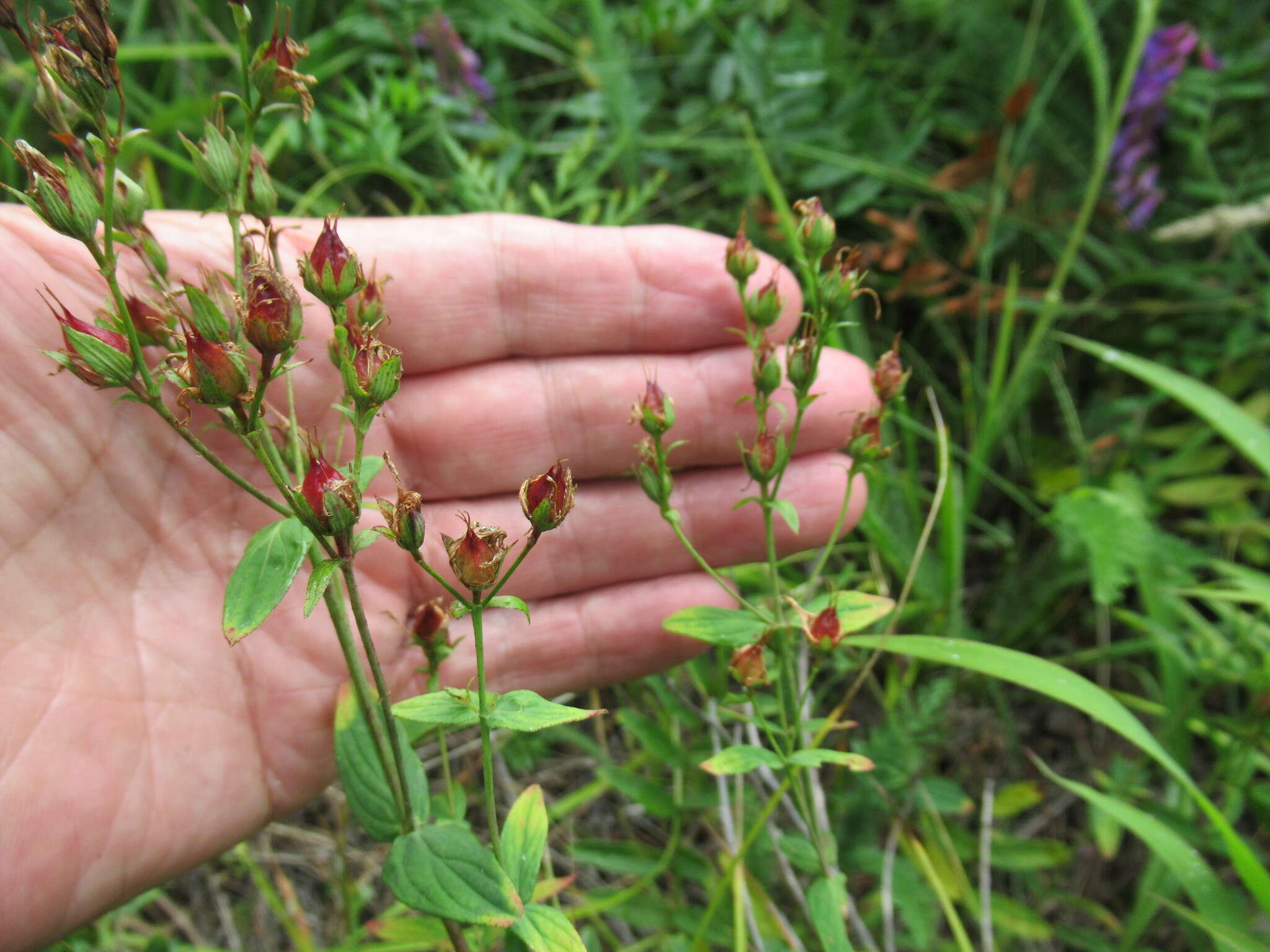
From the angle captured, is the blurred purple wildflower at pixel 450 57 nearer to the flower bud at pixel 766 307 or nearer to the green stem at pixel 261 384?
the flower bud at pixel 766 307

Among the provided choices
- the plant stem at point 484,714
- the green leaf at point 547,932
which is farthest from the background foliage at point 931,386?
the plant stem at point 484,714

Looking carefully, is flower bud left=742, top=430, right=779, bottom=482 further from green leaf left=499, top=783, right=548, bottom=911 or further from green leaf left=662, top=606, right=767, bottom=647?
green leaf left=499, top=783, right=548, bottom=911

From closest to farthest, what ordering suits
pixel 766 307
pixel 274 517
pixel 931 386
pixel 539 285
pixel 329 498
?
pixel 329 498, pixel 766 307, pixel 274 517, pixel 539 285, pixel 931 386

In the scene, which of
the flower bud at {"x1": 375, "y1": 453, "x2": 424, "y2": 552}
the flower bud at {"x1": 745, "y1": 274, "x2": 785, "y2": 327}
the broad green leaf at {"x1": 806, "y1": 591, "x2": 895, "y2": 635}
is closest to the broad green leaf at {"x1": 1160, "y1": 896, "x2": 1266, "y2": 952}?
the broad green leaf at {"x1": 806, "y1": 591, "x2": 895, "y2": 635}

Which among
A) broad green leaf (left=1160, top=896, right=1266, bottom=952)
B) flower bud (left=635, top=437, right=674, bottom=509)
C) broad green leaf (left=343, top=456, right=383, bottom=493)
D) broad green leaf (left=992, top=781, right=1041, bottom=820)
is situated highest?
broad green leaf (left=343, top=456, right=383, bottom=493)

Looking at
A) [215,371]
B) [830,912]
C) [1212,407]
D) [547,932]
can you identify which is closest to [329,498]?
[215,371]

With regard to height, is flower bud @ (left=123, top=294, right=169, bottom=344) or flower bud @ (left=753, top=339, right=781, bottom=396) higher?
flower bud @ (left=123, top=294, right=169, bottom=344)

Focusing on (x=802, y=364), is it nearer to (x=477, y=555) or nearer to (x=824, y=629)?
(x=824, y=629)
